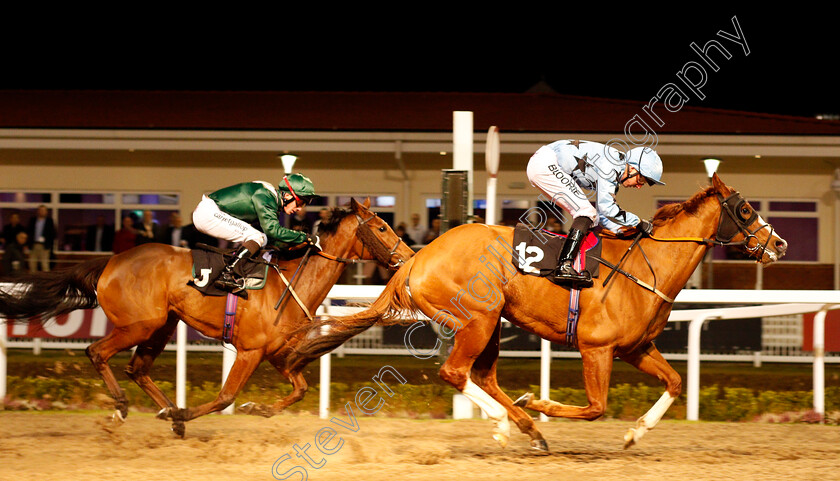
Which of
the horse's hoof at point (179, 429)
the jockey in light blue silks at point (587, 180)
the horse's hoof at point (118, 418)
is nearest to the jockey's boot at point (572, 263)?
the jockey in light blue silks at point (587, 180)

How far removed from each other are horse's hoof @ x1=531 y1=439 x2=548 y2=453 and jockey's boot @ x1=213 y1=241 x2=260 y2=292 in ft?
5.90

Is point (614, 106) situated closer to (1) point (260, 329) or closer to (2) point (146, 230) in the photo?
(2) point (146, 230)

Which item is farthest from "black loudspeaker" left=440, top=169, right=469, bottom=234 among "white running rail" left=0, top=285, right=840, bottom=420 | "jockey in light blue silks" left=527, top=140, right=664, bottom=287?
"jockey in light blue silks" left=527, top=140, right=664, bottom=287

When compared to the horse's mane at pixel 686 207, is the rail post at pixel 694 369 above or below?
below

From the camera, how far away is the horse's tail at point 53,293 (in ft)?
16.6

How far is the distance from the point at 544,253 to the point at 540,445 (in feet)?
3.29

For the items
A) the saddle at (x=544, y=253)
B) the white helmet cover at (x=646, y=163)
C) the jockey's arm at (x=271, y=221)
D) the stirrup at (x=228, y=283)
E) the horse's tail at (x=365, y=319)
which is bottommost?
the horse's tail at (x=365, y=319)

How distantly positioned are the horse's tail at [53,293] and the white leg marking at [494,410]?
2309 mm

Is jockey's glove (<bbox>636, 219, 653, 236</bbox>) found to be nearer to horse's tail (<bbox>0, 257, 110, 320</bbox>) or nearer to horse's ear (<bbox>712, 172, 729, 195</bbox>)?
horse's ear (<bbox>712, 172, 729, 195</bbox>)

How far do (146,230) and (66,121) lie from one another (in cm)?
382

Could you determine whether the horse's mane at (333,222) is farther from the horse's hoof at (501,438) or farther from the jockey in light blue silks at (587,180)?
the horse's hoof at (501,438)

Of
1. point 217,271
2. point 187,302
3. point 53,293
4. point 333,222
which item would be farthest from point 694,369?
point 53,293

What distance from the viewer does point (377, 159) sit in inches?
460

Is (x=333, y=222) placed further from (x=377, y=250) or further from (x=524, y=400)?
(x=524, y=400)
